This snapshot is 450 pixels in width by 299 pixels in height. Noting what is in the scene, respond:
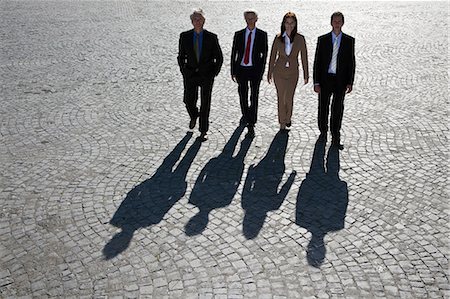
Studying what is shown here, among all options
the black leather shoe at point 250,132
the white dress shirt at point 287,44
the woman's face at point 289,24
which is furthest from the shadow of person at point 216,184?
the woman's face at point 289,24

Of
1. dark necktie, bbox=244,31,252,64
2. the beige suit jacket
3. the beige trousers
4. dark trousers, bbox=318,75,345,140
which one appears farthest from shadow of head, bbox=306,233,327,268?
dark necktie, bbox=244,31,252,64

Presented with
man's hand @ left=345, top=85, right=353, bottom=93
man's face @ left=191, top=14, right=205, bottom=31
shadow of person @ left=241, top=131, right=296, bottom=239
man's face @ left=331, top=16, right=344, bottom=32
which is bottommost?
shadow of person @ left=241, top=131, right=296, bottom=239

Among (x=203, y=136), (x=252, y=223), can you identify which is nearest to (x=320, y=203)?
(x=252, y=223)

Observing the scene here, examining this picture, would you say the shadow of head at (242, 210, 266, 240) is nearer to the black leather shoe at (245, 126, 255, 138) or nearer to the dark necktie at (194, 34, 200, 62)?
the black leather shoe at (245, 126, 255, 138)

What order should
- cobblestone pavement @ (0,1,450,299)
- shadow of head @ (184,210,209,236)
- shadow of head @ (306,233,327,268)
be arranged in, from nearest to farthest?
cobblestone pavement @ (0,1,450,299) → shadow of head @ (306,233,327,268) → shadow of head @ (184,210,209,236)

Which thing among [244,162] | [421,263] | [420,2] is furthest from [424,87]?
[420,2]

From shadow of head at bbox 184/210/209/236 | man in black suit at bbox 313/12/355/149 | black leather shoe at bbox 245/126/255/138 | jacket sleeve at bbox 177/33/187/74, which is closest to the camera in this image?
shadow of head at bbox 184/210/209/236

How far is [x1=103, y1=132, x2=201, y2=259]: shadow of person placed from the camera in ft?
19.4

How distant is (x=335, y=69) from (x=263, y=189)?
2181mm

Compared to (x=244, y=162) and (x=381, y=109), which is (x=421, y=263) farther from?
(x=381, y=109)

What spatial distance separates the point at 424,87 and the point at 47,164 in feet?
22.8

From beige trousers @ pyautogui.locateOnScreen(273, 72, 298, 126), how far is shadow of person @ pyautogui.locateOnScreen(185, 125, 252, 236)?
70 cm

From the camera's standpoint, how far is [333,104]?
8125 millimetres

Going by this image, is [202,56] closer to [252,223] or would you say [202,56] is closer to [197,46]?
[197,46]
